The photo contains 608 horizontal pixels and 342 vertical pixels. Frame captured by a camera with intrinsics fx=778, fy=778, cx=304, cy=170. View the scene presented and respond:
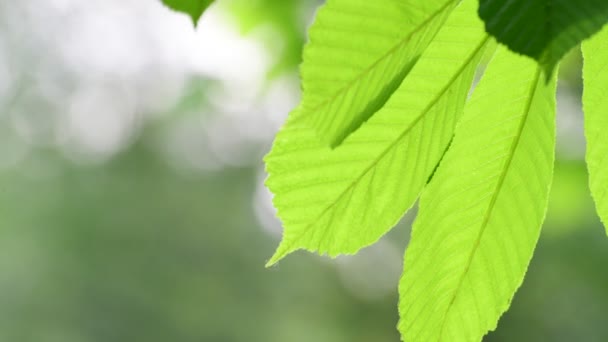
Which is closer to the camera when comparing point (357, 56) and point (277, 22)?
point (357, 56)

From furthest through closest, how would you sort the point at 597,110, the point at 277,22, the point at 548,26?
the point at 277,22 < the point at 597,110 < the point at 548,26

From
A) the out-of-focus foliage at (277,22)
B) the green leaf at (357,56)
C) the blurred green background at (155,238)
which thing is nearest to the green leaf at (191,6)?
the green leaf at (357,56)

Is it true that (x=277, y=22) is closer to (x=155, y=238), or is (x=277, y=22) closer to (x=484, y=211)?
(x=484, y=211)

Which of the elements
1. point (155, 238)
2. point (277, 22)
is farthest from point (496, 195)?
point (155, 238)

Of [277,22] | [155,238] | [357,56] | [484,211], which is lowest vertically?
[155,238]

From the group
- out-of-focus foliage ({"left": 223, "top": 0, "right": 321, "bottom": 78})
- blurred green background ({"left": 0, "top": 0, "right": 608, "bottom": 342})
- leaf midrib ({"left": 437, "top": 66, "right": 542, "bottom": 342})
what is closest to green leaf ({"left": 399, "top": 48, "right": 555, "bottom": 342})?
leaf midrib ({"left": 437, "top": 66, "right": 542, "bottom": 342})

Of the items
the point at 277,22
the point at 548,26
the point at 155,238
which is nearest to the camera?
the point at 548,26

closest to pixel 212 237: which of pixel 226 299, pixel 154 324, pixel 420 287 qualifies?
pixel 226 299

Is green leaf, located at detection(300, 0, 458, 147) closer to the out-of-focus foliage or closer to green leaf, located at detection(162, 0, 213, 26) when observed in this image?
green leaf, located at detection(162, 0, 213, 26)
